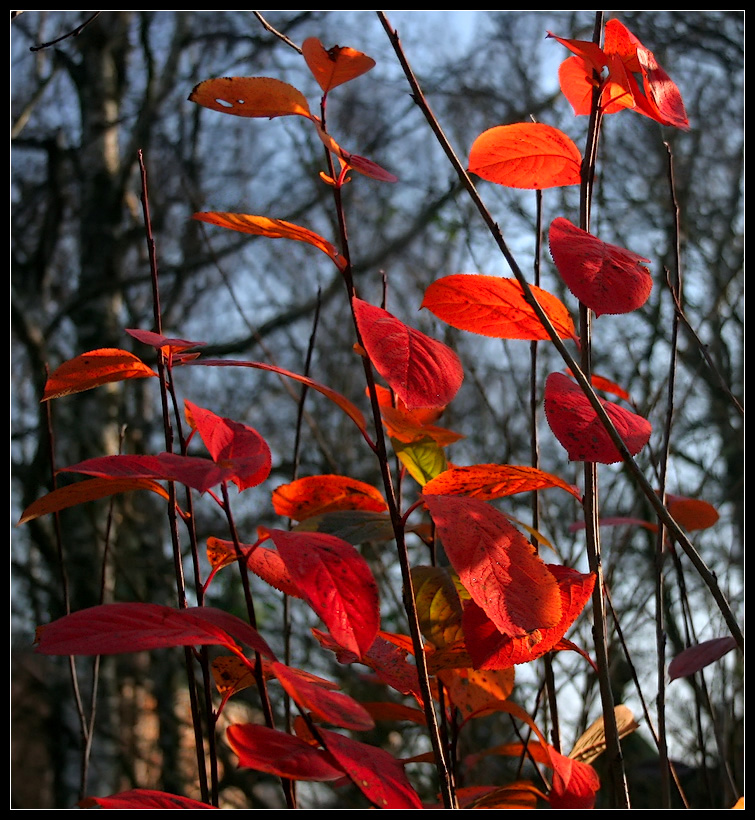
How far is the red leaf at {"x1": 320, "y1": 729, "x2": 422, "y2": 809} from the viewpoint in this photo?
33 centimetres

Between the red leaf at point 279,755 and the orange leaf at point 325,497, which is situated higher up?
the orange leaf at point 325,497

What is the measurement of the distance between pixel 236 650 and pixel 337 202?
0.76 ft

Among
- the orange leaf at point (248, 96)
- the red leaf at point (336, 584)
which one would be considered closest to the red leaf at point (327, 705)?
the red leaf at point (336, 584)

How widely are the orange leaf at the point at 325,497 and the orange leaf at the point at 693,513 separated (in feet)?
0.83

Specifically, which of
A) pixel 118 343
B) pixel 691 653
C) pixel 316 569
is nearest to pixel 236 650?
pixel 316 569

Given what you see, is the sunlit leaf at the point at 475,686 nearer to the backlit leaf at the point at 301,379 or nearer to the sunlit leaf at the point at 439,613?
the sunlit leaf at the point at 439,613

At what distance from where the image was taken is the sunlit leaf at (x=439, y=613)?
1.50 ft

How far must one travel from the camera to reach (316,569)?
0.34m

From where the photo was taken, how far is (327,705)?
0.29 metres

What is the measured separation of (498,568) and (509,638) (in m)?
0.06

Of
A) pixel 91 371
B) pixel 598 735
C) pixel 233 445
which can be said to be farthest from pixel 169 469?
pixel 598 735
